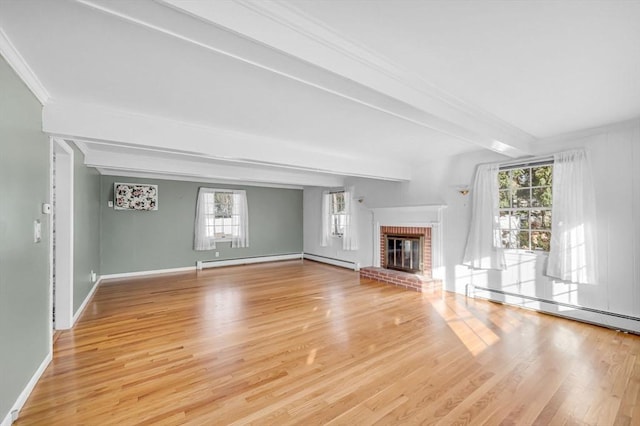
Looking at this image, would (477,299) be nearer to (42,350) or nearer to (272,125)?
(272,125)

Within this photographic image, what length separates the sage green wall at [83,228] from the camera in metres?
3.70

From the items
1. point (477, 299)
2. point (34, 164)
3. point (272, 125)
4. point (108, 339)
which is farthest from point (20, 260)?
point (477, 299)

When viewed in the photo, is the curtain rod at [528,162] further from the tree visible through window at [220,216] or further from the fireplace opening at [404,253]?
the tree visible through window at [220,216]

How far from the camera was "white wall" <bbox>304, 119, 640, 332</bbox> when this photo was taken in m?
3.27

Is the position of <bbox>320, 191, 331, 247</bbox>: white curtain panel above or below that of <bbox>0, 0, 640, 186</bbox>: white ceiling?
below

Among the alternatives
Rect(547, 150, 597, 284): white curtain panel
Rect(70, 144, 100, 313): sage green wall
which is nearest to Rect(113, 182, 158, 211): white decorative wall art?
Rect(70, 144, 100, 313): sage green wall

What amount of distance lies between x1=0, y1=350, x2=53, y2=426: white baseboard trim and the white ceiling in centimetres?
198

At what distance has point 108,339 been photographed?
3154mm

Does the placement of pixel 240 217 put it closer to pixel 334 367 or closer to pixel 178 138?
pixel 178 138

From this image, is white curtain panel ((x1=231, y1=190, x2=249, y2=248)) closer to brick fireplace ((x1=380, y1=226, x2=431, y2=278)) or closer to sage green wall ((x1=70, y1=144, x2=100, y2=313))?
sage green wall ((x1=70, y1=144, x2=100, y2=313))

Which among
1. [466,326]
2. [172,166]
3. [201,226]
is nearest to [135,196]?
[201,226]

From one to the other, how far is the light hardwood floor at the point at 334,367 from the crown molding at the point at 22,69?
7.47ft

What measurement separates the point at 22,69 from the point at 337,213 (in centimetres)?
619

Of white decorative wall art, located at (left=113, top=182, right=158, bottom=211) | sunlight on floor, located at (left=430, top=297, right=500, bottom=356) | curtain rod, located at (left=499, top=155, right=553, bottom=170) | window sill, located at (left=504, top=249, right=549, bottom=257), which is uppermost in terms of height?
curtain rod, located at (left=499, top=155, right=553, bottom=170)
